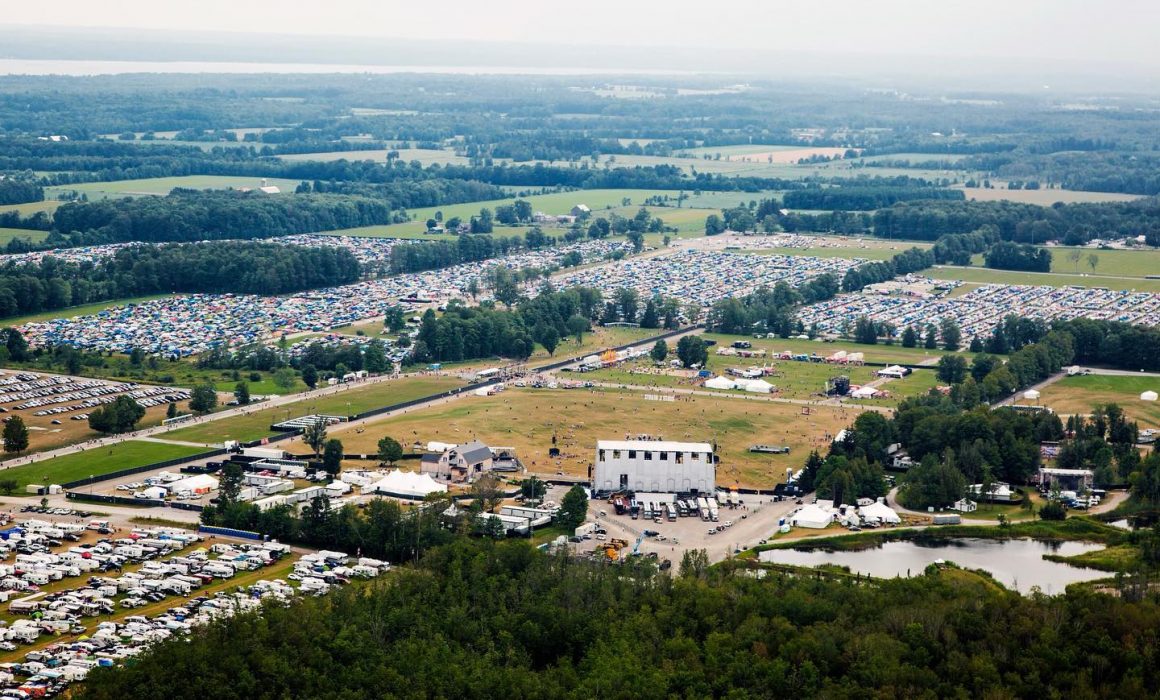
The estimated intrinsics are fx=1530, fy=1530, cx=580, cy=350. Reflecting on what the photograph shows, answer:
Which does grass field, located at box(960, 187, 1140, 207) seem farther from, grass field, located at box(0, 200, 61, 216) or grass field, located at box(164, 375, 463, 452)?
grass field, located at box(164, 375, 463, 452)

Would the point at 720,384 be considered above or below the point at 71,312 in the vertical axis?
above

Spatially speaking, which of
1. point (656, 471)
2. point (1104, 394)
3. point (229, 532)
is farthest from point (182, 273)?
point (1104, 394)

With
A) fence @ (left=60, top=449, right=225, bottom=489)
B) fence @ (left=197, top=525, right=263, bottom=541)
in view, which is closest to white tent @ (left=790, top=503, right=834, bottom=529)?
fence @ (left=197, top=525, right=263, bottom=541)

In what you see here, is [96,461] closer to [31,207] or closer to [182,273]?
[182,273]

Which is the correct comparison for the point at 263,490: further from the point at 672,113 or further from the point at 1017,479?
the point at 672,113

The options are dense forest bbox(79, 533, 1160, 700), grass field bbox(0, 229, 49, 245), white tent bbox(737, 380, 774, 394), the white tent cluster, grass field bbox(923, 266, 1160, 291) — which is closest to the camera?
dense forest bbox(79, 533, 1160, 700)

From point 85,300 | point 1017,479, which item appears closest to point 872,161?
point 85,300

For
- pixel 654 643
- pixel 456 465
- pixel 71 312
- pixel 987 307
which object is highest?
pixel 654 643
